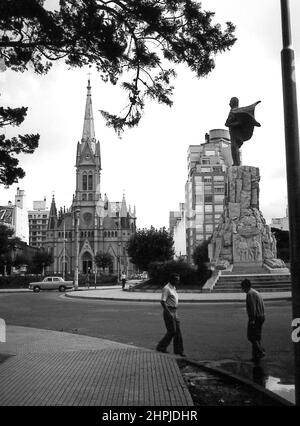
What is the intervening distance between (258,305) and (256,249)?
68.9ft

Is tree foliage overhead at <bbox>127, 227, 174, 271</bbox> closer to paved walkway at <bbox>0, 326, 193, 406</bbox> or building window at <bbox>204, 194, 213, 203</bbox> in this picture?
paved walkway at <bbox>0, 326, 193, 406</bbox>

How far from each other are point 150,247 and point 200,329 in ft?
121

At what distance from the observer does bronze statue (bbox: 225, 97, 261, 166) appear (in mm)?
30219

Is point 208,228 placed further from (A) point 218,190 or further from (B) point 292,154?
(B) point 292,154

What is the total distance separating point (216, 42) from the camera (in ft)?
22.8

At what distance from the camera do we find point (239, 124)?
30547mm

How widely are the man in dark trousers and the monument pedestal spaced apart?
20467 mm

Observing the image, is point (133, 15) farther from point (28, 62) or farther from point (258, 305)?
point (258, 305)

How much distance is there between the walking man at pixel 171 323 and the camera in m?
8.84

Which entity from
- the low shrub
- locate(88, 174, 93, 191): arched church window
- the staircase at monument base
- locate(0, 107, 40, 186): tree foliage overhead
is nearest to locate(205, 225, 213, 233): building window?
locate(88, 174, 93, 191): arched church window

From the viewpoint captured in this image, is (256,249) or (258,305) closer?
(258,305)

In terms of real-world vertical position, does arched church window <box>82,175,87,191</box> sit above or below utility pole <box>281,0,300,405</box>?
above

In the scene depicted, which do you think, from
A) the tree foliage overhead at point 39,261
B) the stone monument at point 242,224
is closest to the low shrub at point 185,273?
the stone monument at point 242,224
